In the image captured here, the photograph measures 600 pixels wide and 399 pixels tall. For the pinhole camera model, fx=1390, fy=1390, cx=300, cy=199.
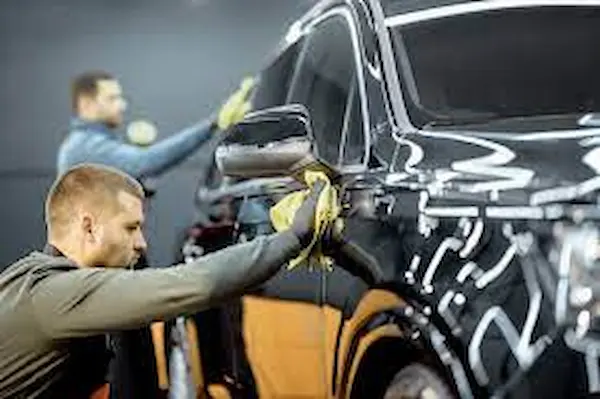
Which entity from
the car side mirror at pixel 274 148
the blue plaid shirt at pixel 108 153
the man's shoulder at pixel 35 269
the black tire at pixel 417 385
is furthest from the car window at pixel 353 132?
the blue plaid shirt at pixel 108 153

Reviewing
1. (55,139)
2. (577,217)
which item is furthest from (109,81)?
(577,217)

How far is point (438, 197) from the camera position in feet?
9.55

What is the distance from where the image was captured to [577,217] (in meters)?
2.47

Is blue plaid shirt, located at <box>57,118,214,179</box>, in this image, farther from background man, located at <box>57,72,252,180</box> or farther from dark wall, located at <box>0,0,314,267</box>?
dark wall, located at <box>0,0,314,267</box>

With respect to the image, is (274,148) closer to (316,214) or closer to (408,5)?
(316,214)

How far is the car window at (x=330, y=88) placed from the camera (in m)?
3.68

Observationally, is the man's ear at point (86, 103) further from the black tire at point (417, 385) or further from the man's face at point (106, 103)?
the black tire at point (417, 385)

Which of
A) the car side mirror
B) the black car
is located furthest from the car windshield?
the car side mirror

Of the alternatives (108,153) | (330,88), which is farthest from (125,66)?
(330,88)

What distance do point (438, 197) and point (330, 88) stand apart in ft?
3.61

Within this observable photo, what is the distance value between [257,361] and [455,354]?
1.42 meters

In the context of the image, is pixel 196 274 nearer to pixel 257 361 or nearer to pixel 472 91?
pixel 472 91

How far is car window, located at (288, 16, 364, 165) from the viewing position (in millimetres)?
3682

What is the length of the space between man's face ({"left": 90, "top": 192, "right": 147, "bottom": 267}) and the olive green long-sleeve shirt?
11 centimetres
